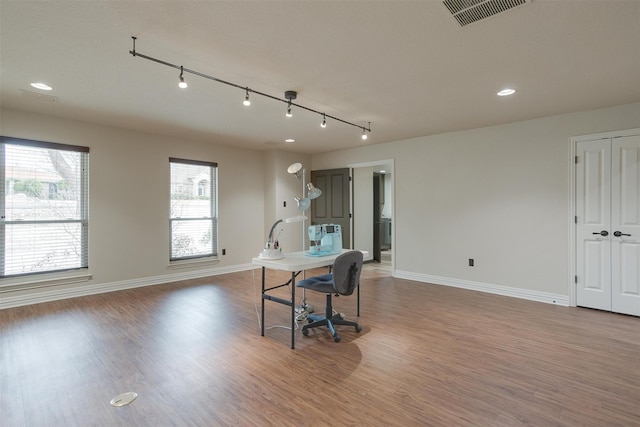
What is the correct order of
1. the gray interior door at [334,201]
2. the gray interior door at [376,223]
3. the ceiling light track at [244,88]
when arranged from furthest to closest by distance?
the gray interior door at [376,223] < the gray interior door at [334,201] < the ceiling light track at [244,88]

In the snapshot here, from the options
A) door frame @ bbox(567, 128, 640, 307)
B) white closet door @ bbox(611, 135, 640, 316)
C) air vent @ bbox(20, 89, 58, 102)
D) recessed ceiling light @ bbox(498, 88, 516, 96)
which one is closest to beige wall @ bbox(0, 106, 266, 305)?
air vent @ bbox(20, 89, 58, 102)

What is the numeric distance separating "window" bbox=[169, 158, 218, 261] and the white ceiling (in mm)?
1592

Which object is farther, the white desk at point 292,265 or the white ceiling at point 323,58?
the white desk at point 292,265

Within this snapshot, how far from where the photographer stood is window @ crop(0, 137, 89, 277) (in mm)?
4062

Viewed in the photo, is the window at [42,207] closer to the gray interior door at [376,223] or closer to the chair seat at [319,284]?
the chair seat at [319,284]

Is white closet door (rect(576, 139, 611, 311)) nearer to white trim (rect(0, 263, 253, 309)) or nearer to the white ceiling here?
the white ceiling

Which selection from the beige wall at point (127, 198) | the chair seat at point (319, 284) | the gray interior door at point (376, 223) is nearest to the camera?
the chair seat at point (319, 284)

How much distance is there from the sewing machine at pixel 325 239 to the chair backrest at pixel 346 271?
1.37ft

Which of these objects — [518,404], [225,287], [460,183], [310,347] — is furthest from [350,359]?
[460,183]

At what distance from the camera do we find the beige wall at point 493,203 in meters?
4.16

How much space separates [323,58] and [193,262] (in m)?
4.54

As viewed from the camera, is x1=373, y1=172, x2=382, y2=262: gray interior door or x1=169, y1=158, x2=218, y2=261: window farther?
x1=373, y1=172, x2=382, y2=262: gray interior door

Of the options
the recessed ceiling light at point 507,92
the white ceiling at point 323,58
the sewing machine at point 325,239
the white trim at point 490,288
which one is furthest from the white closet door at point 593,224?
the sewing machine at point 325,239

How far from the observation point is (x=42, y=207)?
170 inches
